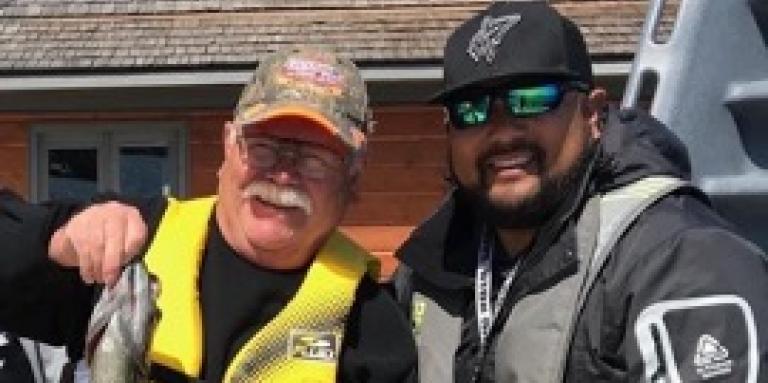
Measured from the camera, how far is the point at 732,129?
2.52 m

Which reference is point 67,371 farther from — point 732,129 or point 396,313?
point 732,129

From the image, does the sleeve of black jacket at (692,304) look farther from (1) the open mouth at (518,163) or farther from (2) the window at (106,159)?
(2) the window at (106,159)

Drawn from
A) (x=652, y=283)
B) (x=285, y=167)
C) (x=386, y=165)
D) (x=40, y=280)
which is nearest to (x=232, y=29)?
(x=386, y=165)

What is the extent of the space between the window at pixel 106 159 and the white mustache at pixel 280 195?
6325 millimetres

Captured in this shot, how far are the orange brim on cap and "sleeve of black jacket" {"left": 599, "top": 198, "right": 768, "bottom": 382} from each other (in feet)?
2.00

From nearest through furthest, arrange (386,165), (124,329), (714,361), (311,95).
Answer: (714,361)
(124,329)
(311,95)
(386,165)

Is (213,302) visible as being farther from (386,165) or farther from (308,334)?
(386,165)

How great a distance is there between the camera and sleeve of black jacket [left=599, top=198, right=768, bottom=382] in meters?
2.01

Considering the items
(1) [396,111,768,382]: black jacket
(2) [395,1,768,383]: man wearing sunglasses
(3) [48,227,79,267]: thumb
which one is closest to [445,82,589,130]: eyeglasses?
(2) [395,1,768,383]: man wearing sunglasses

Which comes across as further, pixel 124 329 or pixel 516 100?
pixel 516 100

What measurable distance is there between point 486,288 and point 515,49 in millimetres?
469

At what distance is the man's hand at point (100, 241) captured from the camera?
240cm

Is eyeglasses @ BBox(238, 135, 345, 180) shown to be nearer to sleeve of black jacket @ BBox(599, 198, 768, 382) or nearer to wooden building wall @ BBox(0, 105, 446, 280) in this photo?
sleeve of black jacket @ BBox(599, 198, 768, 382)

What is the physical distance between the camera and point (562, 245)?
238cm
